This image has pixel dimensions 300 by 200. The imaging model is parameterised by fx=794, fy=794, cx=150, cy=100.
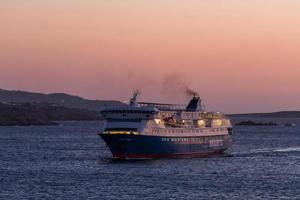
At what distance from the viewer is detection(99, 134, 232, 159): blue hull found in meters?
82.8

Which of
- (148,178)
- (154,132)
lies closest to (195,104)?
(154,132)

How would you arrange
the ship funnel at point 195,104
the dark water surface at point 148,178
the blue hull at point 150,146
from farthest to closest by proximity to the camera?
the ship funnel at point 195,104
the blue hull at point 150,146
the dark water surface at point 148,178

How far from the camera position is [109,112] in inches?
3319

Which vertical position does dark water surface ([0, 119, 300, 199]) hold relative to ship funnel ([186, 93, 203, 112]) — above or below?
below

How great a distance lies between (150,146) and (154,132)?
160cm

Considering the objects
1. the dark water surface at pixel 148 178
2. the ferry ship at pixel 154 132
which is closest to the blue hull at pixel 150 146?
the ferry ship at pixel 154 132

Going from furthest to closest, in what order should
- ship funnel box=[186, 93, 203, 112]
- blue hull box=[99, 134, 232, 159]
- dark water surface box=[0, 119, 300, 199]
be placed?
ship funnel box=[186, 93, 203, 112] < blue hull box=[99, 134, 232, 159] < dark water surface box=[0, 119, 300, 199]

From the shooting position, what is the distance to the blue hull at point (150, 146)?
82.8m

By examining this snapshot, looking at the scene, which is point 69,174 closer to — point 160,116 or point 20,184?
point 20,184

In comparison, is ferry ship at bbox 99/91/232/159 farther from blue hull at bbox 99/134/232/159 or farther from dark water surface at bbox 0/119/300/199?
dark water surface at bbox 0/119/300/199

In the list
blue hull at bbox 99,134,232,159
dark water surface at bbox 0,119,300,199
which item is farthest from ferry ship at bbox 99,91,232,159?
dark water surface at bbox 0,119,300,199

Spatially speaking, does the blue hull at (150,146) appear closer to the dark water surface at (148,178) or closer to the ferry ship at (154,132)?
the ferry ship at (154,132)

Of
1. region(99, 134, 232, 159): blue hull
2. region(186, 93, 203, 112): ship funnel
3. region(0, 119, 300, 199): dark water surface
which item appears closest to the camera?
region(0, 119, 300, 199): dark water surface

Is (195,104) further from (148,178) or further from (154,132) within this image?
(148,178)
